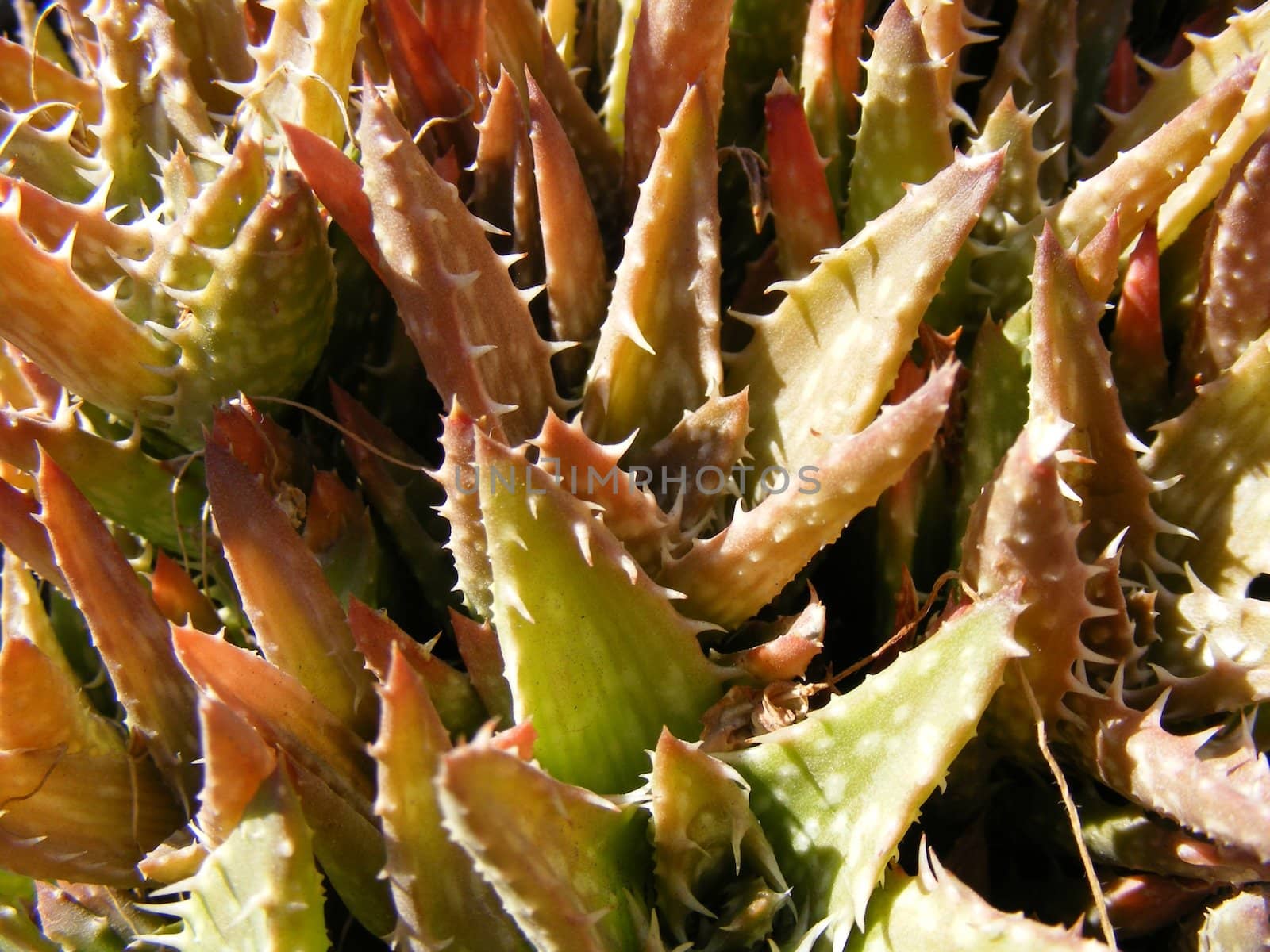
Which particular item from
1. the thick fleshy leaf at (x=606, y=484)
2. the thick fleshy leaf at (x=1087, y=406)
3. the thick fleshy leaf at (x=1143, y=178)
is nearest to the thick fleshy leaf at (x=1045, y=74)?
the thick fleshy leaf at (x=1143, y=178)

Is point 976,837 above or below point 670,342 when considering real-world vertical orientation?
below

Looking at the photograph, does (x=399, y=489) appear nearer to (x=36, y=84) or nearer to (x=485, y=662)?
(x=485, y=662)

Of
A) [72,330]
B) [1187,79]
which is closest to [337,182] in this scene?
[72,330]

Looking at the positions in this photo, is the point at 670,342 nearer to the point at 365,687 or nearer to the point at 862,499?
the point at 862,499

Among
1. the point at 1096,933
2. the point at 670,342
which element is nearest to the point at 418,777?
the point at 670,342

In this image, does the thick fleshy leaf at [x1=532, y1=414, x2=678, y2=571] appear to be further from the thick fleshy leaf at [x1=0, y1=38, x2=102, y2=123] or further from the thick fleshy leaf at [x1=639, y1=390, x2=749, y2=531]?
the thick fleshy leaf at [x1=0, y1=38, x2=102, y2=123]

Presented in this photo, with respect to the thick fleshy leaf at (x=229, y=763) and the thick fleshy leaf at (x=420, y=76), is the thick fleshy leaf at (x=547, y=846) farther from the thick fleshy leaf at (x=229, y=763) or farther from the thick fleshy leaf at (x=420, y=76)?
the thick fleshy leaf at (x=420, y=76)

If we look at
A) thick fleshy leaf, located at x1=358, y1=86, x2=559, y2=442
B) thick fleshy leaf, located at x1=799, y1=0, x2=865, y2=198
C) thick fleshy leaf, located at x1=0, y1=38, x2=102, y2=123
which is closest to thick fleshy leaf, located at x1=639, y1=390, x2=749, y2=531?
thick fleshy leaf, located at x1=358, y1=86, x2=559, y2=442
